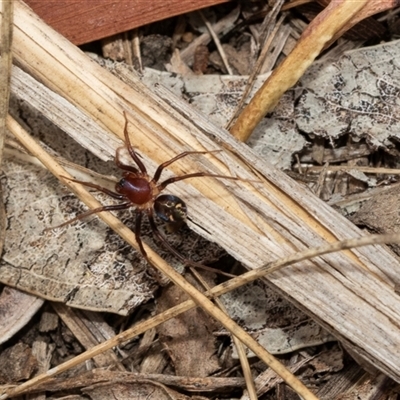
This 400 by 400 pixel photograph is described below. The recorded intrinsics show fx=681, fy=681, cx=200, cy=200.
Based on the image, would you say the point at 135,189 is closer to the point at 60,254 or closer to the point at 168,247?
the point at 168,247

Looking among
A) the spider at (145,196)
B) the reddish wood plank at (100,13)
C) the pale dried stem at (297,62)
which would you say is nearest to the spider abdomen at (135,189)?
the spider at (145,196)

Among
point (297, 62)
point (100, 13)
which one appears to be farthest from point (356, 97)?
point (100, 13)

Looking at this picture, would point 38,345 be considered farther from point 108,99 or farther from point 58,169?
point 108,99

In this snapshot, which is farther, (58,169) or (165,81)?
(165,81)

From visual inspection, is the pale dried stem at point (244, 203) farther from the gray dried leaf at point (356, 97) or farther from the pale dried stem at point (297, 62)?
the gray dried leaf at point (356, 97)

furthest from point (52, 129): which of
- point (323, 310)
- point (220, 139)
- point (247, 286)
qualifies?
point (323, 310)

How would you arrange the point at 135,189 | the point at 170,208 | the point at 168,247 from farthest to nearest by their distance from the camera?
the point at 135,189 < the point at 168,247 < the point at 170,208

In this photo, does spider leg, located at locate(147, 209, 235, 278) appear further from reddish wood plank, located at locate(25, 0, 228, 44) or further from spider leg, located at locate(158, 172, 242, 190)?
reddish wood plank, located at locate(25, 0, 228, 44)

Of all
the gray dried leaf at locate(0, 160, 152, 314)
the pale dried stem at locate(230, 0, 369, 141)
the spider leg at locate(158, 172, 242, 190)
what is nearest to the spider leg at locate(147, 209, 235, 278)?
the gray dried leaf at locate(0, 160, 152, 314)
